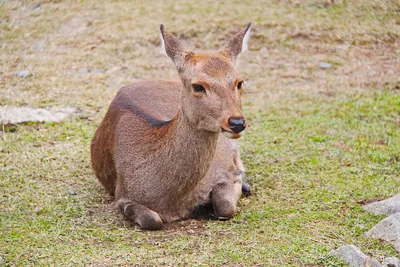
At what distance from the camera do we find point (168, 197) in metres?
6.36

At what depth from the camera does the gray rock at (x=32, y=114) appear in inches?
364

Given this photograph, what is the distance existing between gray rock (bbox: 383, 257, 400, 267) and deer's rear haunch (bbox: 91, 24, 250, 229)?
56.2 inches

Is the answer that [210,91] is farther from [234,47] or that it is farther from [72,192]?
[72,192]

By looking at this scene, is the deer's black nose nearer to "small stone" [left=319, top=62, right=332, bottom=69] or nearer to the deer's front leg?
the deer's front leg

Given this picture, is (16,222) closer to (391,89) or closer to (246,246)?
(246,246)

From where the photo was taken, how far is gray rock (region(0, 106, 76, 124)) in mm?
9255

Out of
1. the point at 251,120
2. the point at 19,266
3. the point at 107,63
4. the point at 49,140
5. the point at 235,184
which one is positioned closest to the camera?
the point at 19,266

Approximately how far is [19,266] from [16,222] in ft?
3.33

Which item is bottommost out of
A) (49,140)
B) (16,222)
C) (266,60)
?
(266,60)

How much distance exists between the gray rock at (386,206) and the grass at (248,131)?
0.09 meters

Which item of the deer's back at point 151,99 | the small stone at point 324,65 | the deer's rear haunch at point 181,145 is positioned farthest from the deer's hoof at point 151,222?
the small stone at point 324,65

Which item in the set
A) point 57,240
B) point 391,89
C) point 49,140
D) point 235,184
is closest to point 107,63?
point 49,140

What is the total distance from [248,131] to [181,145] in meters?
3.29

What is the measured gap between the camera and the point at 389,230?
19.0 ft
